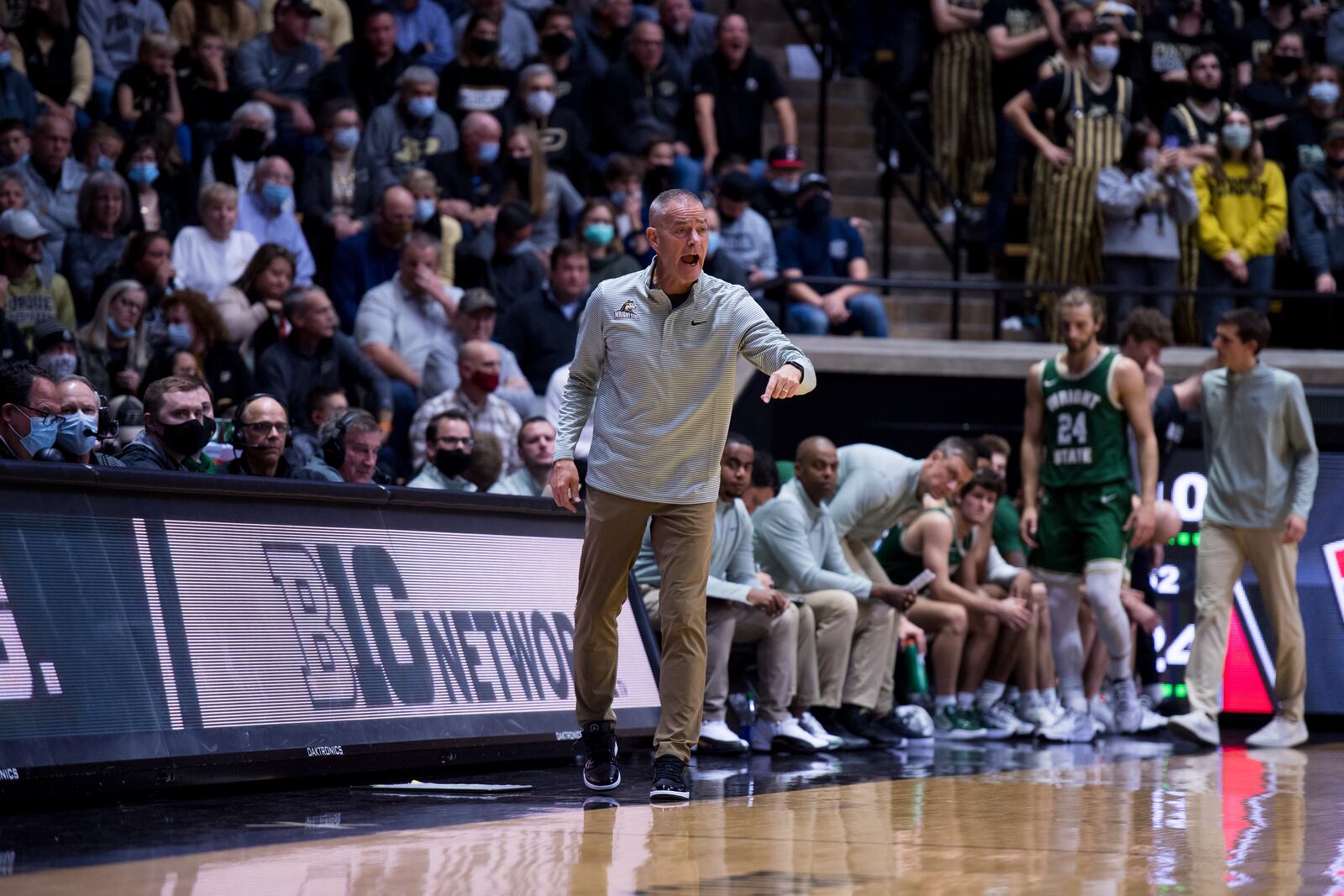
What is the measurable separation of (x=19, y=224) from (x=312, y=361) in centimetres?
169

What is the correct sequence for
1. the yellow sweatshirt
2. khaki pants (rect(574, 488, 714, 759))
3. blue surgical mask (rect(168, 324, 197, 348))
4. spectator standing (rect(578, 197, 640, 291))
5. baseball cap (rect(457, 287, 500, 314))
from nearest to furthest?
khaki pants (rect(574, 488, 714, 759))
blue surgical mask (rect(168, 324, 197, 348))
baseball cap (rect(457, 287, 500, 314))
spectator standing (rect(578, 197, 640, 291))
the yellow sweatshirt

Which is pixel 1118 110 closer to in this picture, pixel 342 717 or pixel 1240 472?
pixel 1240 472

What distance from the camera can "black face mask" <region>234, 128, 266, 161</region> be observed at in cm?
1216

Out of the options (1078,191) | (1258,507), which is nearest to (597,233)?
(1078,191)

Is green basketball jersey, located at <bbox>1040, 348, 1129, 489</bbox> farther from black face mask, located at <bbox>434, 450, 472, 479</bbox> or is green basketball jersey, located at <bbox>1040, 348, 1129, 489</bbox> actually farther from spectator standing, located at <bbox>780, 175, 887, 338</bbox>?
spectator standing, located at <bbox>780, 175, 887, 338</bbox>

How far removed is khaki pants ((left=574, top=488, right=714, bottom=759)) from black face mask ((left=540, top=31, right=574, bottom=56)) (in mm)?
8252

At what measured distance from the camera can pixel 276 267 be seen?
11.0 meters

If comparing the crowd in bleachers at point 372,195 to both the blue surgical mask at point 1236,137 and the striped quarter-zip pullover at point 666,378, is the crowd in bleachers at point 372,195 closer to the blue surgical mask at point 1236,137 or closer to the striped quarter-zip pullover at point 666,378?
the striped quarter-zip pullover at point 666,378

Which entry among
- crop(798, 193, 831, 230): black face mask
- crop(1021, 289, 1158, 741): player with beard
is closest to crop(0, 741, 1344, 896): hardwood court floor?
crop(1021, 289, 1158, 741): player with beard

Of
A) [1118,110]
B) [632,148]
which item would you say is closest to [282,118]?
[632,148]

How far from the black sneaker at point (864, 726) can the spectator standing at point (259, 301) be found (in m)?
3.74

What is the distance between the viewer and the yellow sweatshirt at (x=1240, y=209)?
1416cm

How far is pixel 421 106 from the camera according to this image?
42.5 feet

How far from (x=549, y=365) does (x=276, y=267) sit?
1891 millimetres
